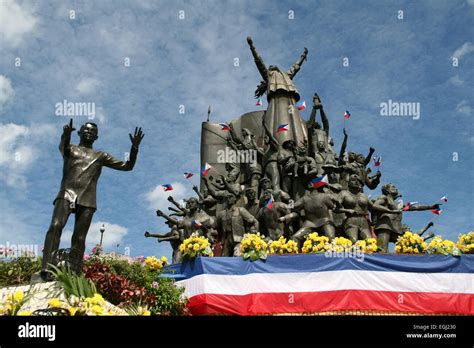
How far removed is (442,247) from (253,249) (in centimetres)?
422

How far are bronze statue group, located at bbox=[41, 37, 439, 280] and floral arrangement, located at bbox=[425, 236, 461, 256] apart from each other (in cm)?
235

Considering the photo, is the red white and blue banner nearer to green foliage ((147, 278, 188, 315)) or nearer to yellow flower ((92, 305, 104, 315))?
green foliage ((147, 278, 188, 315))

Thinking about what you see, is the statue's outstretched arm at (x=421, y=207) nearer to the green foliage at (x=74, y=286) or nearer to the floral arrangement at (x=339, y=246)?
the floral arrangement at (x=339, y=246)

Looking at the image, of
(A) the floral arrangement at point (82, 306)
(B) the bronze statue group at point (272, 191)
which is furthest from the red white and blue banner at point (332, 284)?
(A) the floral arrangement at point (82, 306)

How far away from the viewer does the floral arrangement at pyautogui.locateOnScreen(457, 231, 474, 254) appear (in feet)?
38.5

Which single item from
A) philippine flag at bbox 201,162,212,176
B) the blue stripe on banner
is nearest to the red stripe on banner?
the blue stripe on banner

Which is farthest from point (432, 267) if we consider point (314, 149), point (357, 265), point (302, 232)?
point (314, 149)

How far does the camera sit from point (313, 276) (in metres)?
10.5

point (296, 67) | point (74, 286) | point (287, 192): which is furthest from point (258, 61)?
point (74, 286)

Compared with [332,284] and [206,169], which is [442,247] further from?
[206,169]

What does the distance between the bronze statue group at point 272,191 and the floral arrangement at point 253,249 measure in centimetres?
246

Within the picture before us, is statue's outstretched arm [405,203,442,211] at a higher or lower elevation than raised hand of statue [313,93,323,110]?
lower

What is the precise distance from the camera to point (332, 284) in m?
10.3
